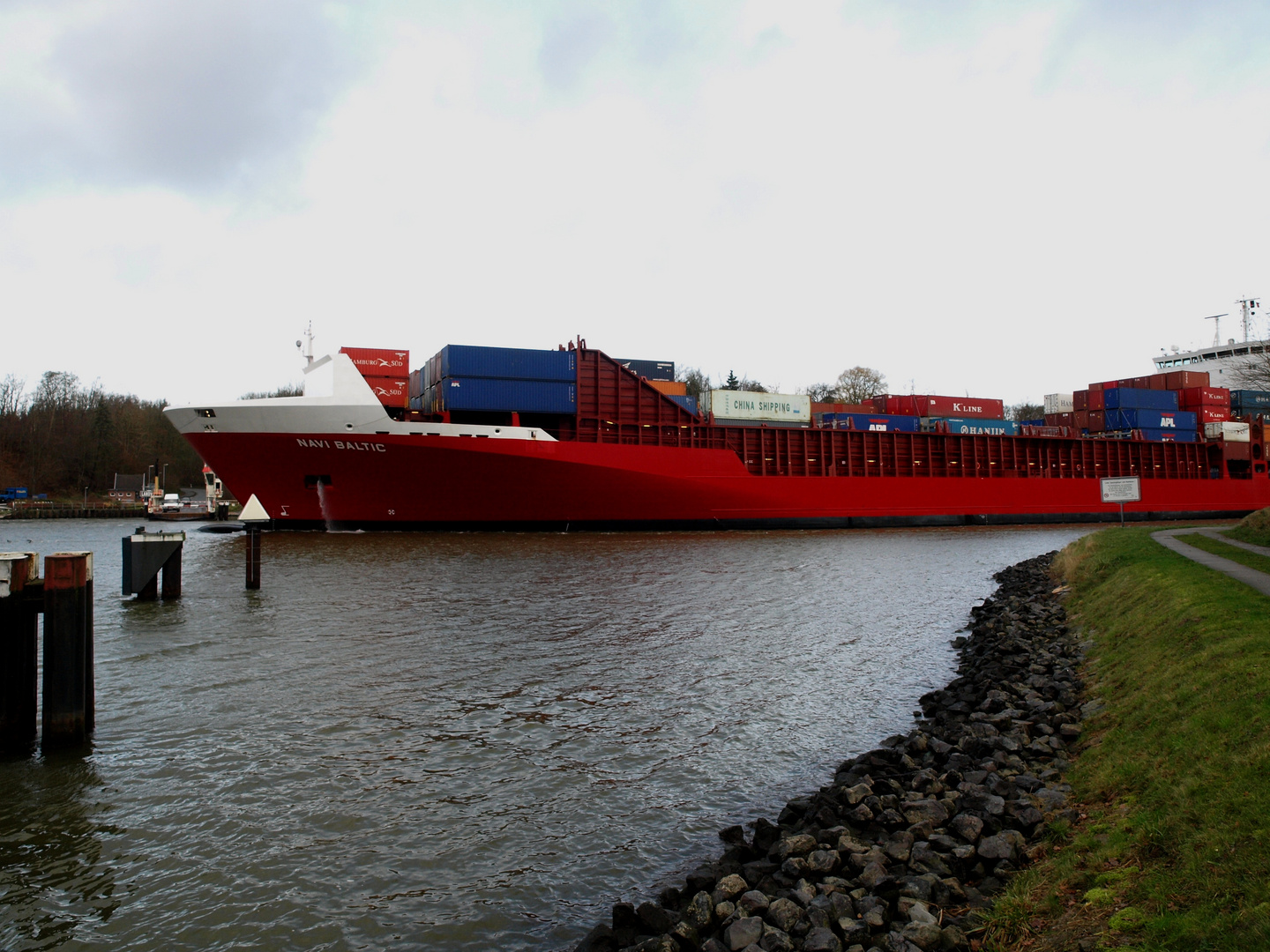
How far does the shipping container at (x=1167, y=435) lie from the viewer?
4503cm

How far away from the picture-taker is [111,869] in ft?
16.0

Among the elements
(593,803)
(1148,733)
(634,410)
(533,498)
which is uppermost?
(634,410)

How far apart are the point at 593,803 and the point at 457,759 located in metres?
1.48

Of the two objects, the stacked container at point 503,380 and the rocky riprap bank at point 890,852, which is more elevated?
the stacked container at point 503,380

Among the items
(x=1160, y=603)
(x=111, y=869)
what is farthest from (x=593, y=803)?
(x=1160, y=603)

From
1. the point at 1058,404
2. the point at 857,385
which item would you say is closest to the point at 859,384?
the point at 857,385

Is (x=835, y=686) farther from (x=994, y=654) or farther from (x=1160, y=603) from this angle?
(x=1160, y=603)

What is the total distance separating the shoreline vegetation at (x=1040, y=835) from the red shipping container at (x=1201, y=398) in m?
49.1

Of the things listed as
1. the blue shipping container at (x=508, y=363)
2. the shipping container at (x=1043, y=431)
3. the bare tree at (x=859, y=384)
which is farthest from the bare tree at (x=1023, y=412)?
the blue shipping container at (x=508, y=363)

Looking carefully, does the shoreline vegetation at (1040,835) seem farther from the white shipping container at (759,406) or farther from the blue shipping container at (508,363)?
the white shipping container at (759,406)

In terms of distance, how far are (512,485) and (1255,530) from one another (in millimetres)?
21359

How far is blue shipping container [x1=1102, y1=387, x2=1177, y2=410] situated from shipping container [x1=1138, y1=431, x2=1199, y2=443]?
1402 millimetres

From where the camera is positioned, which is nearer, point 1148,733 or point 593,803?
point 1148,733

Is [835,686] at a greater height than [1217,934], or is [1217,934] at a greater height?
[1217,934]
